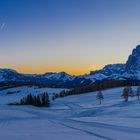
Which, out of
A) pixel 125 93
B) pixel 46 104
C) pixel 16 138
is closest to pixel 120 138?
pixel 16 138

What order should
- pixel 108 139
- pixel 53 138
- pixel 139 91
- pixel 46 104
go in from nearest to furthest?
pixel 108 139
pixel 53 138
pixel 139 91
pixel 46 104

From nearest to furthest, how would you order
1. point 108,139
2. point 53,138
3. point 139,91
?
1. point 108,139
2. point 53,138
3. point 139,91

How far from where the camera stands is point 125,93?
161875 millimetres

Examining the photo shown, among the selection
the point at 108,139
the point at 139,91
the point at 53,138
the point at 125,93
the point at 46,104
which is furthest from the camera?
the point at 46,104

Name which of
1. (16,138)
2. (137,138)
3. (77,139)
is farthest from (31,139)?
(137,138)

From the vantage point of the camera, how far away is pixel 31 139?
31734 millimetres

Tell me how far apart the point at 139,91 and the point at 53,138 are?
147 meters

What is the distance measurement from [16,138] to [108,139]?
8.52 metres

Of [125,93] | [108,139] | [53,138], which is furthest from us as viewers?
[125,93]

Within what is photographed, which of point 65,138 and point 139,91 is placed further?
point 139,91

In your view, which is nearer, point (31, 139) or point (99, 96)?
point (31, 139)

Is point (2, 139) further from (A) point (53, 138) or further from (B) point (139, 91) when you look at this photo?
(B) point (139, 91)

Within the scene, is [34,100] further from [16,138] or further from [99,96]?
[16,138]

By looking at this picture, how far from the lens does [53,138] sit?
32.7m
